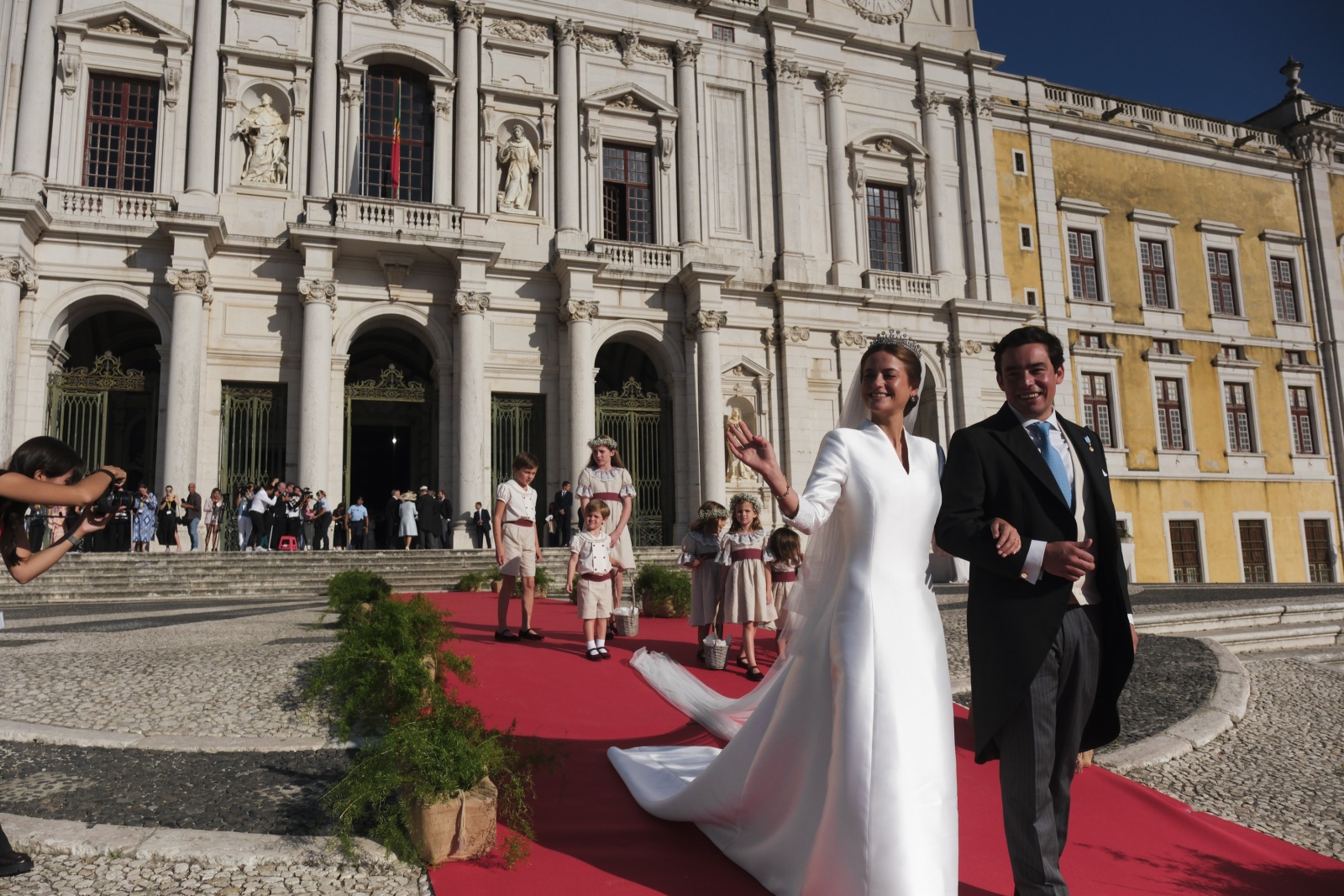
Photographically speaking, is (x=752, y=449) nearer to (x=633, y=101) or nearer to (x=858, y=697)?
(x=858, y=697)

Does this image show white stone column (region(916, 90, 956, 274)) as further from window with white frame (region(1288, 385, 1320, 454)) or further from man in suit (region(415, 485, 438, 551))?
man in suit (region(415, 485, 438, 551))

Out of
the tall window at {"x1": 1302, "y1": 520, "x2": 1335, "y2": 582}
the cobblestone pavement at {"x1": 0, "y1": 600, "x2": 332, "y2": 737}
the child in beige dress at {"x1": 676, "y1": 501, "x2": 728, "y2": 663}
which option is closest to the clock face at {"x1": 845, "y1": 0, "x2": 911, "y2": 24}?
the tall window at {"x1": 1302, "y1": 520, "x2": 1335, "y2": 582}

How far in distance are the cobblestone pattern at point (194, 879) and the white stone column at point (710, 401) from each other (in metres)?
17.9

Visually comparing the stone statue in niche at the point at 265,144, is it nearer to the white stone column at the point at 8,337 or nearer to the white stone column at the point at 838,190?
the white stone column at the point at 8,337

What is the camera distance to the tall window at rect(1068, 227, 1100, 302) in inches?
1064

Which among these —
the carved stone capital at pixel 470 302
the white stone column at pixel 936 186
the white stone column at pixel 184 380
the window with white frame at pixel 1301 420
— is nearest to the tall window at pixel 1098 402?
the white stone column at pixel 936 186

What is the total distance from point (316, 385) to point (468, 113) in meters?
7.82

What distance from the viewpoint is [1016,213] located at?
2652 centimetres

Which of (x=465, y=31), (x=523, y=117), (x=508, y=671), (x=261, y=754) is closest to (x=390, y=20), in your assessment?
(x=465, y=31)

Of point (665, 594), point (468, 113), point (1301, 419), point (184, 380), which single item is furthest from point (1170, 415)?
point (184, 380)

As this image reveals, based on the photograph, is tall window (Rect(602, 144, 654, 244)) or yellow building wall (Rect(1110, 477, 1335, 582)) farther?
yellow building wall (Rect(1110, 477, 1335, 582))

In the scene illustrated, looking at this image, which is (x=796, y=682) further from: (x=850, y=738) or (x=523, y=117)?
(x=523, y=117)

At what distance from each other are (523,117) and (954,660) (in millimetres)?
18495

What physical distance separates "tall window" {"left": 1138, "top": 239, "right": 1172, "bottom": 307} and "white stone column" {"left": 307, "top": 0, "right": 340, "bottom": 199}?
24.7 m
